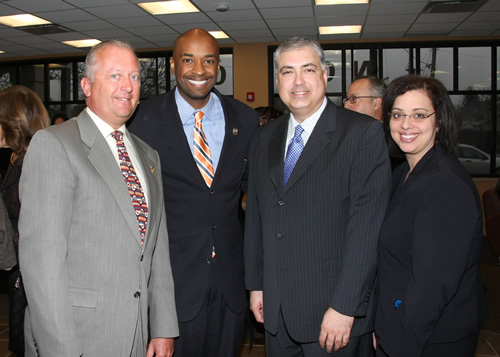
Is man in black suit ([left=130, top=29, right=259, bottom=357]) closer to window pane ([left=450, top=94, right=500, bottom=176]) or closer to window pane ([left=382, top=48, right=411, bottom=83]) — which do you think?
window pane ([left=382, top=48, right=411, bottom=83])

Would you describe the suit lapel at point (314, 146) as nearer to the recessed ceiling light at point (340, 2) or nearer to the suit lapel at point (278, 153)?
the suit lapel at point (278, 153)

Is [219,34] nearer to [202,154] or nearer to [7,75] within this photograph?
[7,75]

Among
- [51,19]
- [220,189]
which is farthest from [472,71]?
[220,189]

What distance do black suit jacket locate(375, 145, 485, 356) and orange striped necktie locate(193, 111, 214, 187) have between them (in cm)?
86

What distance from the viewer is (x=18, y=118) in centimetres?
242

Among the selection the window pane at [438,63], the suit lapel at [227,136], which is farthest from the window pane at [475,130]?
the suit lapel at [227,136]

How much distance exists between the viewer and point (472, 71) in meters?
8.80

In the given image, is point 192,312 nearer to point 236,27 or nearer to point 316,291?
point 316,291

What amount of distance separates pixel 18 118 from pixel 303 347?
1868 mm

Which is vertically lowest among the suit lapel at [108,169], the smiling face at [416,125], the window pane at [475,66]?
the suit lapel at [108,169]

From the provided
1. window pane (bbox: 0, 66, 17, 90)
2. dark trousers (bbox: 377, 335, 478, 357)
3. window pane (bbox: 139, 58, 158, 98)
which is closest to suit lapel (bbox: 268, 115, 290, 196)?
dark trousers (bbox: 377, 335, 478, 357)

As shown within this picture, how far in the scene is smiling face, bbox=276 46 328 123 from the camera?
6.23ft

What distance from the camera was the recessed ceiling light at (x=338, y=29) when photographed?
7922mm

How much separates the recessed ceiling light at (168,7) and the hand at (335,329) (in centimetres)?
567
